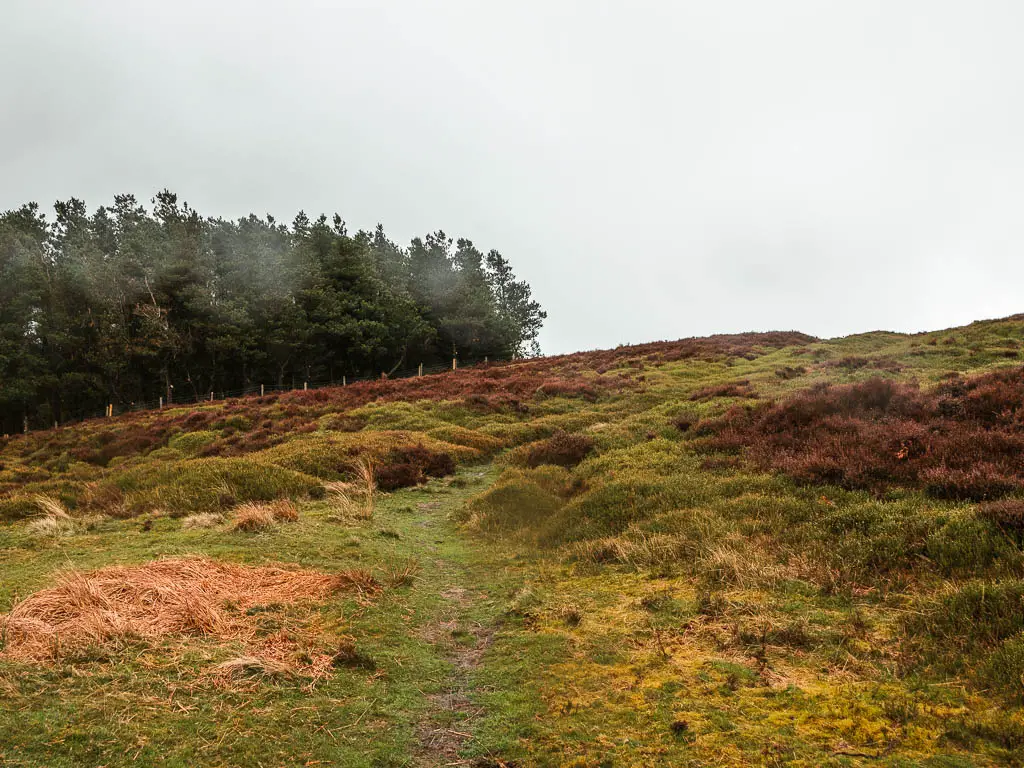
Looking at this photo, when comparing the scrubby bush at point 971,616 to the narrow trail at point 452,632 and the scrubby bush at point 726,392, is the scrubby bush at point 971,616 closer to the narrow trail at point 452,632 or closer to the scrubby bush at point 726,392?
the narrow trail at point 452,632

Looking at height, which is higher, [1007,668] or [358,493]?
[358,493]

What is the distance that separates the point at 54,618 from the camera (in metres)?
5.59

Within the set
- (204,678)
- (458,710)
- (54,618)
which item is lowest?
(458,710)

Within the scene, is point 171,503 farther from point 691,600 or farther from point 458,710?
point 691,600

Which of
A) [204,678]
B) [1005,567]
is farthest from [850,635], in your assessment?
[204,678]

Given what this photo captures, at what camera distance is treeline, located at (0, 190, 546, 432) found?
5206 cm

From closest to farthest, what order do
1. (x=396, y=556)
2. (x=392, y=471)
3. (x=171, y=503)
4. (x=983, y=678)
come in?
(x=983, y=678) < (x=396, y=556) < (x=171, y=503) < (x=392, y=471)

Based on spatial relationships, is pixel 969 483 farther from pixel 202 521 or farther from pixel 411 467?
pixel 202 521

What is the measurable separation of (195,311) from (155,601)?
190ft

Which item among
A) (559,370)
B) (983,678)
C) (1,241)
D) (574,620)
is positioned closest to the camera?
(983,678)

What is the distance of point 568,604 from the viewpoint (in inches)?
275

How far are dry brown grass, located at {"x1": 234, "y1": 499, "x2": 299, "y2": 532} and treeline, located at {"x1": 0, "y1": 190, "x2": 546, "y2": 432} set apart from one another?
46879 mm

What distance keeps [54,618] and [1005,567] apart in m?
9.97

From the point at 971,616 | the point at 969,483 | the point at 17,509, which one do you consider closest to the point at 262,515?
the point at 17,509
